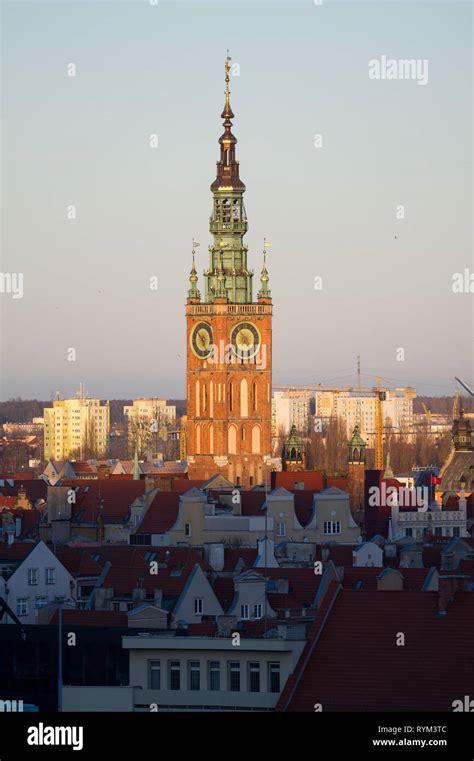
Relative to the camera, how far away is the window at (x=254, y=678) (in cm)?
5106

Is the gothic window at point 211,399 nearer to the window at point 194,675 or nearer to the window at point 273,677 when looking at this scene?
the window at point 194,675

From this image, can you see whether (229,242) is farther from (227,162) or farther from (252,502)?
(252,502)

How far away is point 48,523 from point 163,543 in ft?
27.9

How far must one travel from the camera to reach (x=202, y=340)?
154 metres

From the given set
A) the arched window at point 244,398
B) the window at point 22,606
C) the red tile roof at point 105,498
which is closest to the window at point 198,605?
the window at point 22,606

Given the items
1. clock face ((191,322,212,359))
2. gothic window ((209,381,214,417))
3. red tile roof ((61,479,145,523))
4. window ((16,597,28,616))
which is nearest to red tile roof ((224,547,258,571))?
window ((16,597,28,616))

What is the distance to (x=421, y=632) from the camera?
49438 millimetres

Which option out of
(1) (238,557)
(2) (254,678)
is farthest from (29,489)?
(2) (254,678)

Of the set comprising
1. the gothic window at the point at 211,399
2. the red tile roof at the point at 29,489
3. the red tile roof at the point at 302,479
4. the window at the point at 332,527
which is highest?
the gothic window at the point at 211,399

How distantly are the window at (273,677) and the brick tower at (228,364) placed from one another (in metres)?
98.8

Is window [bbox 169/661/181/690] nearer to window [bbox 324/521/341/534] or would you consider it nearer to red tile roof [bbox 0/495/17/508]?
window [bbox 324/521/341/534]
